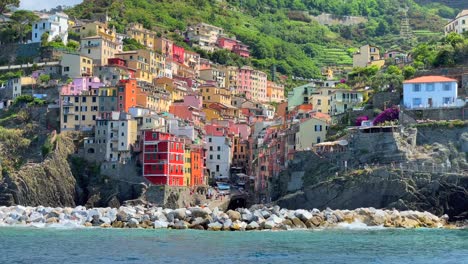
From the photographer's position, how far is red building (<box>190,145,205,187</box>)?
88000 mm

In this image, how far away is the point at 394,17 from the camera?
17962 centimetres

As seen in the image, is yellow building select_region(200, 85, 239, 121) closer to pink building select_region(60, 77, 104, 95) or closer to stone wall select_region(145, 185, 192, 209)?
pink building select_region(60, 77, 104, 95)

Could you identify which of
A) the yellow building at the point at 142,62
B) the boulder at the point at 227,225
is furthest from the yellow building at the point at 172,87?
the boulder at the point at 227,225

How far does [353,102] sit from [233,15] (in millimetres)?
69882

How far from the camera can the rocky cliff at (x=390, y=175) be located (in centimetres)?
6950

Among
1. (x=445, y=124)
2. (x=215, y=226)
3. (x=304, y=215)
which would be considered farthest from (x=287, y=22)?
(x=215, y=226)

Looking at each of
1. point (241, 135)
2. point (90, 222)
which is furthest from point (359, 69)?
point (90, 222)

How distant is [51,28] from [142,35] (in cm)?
1316

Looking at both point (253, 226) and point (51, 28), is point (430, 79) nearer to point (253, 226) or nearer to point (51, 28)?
point (253, 226)

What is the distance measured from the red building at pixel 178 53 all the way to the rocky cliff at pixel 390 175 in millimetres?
42504

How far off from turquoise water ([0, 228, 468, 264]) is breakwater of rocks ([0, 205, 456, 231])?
3255 mm

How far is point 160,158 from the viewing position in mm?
83250

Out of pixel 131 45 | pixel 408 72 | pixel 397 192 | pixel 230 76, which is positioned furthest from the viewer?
pixel 230 76

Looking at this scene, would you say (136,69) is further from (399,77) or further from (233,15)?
(233,15)
